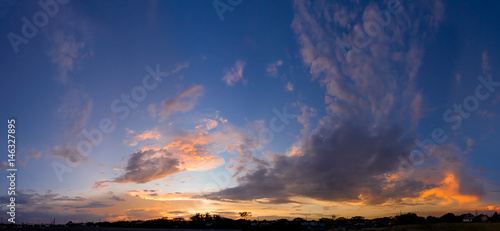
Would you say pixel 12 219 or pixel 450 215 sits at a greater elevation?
pixel 12 219

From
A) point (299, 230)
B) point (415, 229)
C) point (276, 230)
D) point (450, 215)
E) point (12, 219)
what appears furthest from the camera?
point (450, 215)

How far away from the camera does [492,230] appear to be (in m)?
68.4

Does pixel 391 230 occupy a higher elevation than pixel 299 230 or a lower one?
higher

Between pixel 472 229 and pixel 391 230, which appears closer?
pixel 472 229

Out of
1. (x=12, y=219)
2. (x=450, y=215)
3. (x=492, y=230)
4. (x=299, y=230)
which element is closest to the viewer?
(x=12, y=219)

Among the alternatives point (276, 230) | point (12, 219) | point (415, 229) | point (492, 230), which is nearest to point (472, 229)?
point (492, 230)

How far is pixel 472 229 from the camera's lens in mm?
72125

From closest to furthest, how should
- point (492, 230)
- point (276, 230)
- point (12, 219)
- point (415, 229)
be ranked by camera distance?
point (12, 219)
point (492, 230)
point (415, 229)
point (276, 230)

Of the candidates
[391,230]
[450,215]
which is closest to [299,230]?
[391,230]

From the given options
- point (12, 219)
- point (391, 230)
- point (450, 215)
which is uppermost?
point (12, 219)

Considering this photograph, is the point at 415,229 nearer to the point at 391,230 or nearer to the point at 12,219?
the point at 391,230

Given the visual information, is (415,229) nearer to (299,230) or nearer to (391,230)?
(391,230)

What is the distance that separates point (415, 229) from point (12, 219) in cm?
8549

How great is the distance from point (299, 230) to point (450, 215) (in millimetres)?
104532
